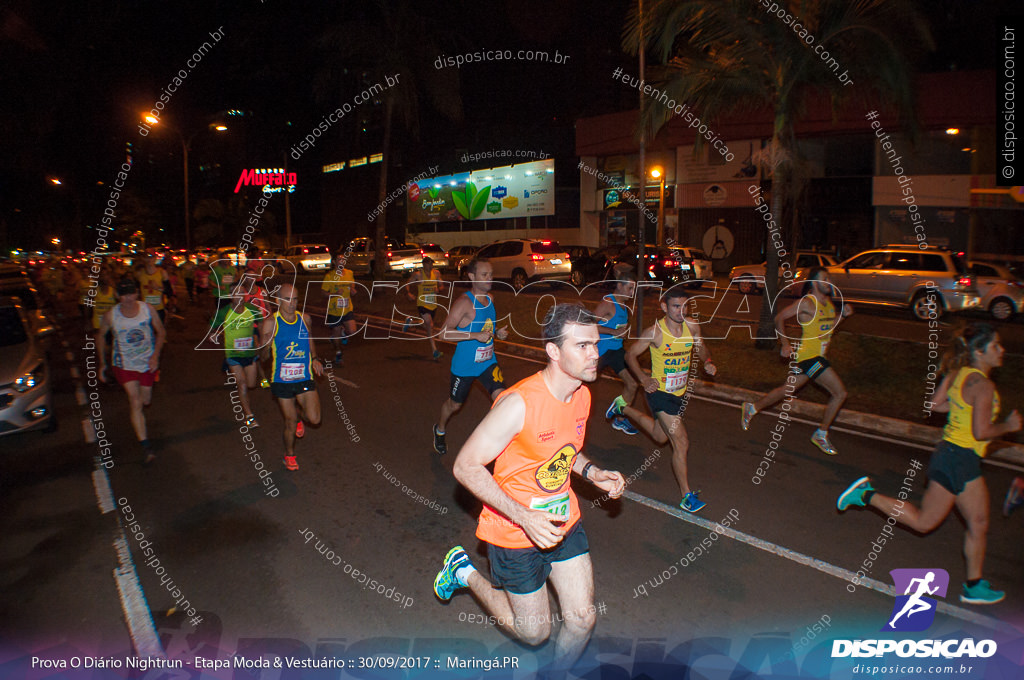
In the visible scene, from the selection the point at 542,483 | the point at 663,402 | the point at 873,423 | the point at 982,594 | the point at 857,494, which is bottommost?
the point at 982,594

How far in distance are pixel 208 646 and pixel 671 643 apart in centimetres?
269

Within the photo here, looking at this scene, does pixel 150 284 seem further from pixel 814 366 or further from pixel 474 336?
pixel 814 366

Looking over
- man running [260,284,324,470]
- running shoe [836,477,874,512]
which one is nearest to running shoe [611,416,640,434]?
running shoe [836,477,874,512]

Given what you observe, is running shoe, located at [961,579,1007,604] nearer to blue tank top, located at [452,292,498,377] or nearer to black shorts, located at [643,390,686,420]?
black shorts, located at [643,390,686,420]

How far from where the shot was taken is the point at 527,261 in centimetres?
2350

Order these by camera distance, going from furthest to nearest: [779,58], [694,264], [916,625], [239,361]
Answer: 1. [694,264]
2. [779,58]
3. [239,361]
4. [916,625]

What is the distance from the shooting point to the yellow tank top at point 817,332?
6.98m

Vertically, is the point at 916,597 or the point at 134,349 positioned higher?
the point at 134,349

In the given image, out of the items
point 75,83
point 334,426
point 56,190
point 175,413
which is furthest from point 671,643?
point 56,190

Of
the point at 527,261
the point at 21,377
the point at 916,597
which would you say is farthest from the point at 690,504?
the point at 527,261

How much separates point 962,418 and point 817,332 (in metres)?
2.91

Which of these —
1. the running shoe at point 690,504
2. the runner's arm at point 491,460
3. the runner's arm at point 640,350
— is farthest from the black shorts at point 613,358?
the runner's arm at point 491,460

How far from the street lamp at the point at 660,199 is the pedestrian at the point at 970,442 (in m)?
26.3

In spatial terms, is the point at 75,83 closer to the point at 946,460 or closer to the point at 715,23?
the point at 715,23
